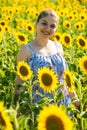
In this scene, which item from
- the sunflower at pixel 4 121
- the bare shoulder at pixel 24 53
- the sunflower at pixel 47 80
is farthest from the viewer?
the bare shoulder at pixel 24 53

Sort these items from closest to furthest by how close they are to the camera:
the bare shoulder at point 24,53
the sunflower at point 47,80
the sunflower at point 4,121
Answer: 1. the sunflower at point 4,121
2. the sunflower at point 47,80
3. the bare shoulder at point 24,53

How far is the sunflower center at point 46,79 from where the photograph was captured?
9.66ft

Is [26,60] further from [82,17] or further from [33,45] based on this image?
[82,17]

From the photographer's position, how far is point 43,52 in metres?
3.57

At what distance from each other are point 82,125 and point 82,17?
19.2 ft

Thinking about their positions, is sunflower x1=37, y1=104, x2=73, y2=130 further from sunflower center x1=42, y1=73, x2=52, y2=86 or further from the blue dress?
the blue dress

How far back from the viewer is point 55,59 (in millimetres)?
3598

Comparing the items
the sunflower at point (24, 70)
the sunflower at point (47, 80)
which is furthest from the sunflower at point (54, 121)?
the sunflower at point (24, 70)

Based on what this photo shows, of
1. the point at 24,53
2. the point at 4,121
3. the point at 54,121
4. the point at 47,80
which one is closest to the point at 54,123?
the point at 54,121

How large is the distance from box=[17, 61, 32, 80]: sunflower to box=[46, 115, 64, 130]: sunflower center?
47.7 inches

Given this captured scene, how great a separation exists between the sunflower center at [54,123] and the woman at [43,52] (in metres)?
1.51

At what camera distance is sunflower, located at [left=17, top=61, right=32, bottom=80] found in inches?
125

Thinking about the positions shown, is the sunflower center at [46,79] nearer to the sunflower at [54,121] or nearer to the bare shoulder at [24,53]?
the bare shoulder at [24,53]

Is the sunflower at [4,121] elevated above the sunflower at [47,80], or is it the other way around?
the sunflower at [4,121]
